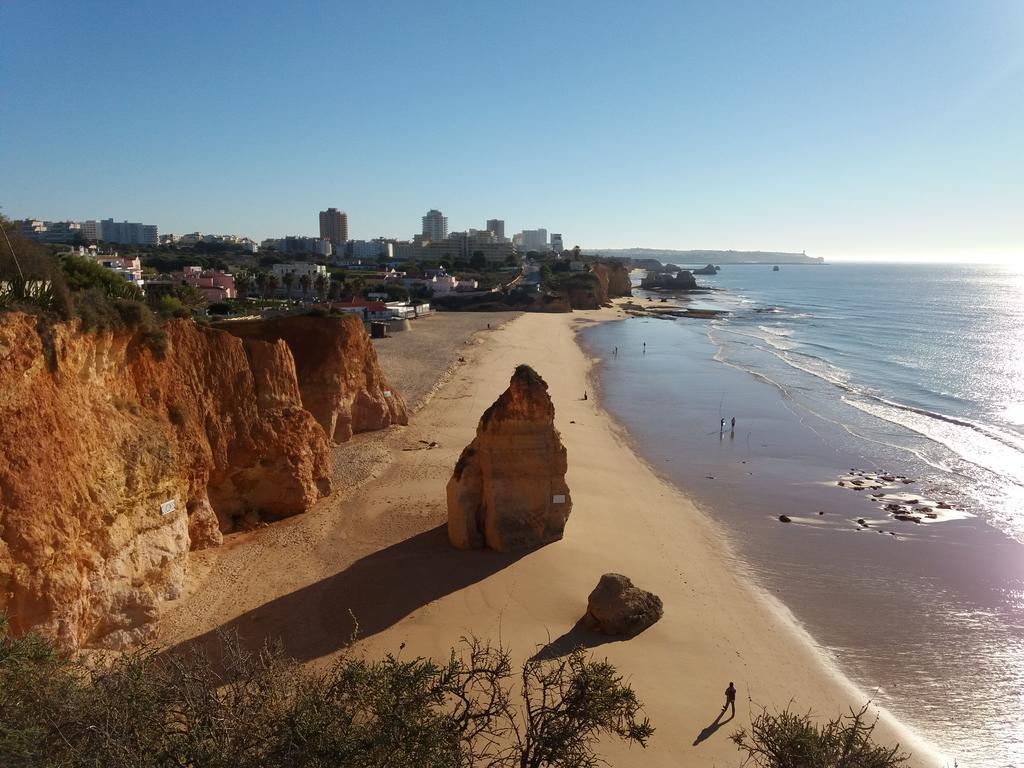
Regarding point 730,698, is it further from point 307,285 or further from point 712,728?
point 307,285

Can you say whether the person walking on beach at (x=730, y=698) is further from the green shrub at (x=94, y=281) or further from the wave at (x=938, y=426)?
the wave at (x=938, y=426)

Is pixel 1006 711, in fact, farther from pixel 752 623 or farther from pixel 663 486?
pixel 663 486

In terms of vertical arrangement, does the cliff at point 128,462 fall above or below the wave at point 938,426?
above

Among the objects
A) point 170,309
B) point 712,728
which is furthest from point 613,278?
point 712,728

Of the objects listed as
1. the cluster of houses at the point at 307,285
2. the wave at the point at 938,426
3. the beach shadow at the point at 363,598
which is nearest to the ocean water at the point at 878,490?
the wave at the point at 938,426

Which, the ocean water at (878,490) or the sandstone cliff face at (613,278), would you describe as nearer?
the ocean water at (878,490)

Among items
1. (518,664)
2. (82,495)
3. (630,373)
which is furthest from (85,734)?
(630,373)

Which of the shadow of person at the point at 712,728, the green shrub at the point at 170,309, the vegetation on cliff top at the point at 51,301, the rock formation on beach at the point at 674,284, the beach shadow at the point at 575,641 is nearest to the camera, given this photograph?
the shadow of person at the point at 712,728
